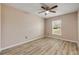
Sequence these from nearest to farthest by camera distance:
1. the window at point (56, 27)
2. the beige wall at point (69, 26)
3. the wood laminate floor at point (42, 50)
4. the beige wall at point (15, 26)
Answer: the wood laminate floor at point (42, 50), the beige wall at point (15, 26), the beige wall at point (69, 26), the window at point (56, 27)

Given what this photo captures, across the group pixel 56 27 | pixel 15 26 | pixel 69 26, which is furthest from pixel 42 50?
pixel 56 27

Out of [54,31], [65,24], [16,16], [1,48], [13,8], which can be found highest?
[13,8]

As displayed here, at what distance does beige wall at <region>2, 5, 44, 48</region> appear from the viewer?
3.30 m

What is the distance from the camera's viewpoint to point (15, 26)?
12.8ft

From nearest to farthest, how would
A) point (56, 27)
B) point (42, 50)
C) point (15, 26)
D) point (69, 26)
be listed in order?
point (42, 50)
point (15, 26)
point (69, 26)
point (56, 27)

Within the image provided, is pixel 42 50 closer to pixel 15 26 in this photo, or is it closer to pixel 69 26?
pixel 15 26

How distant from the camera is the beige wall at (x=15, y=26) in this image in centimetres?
330

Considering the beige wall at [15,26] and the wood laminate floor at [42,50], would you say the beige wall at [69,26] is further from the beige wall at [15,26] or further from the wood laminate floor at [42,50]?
the beige wall at [15,26]

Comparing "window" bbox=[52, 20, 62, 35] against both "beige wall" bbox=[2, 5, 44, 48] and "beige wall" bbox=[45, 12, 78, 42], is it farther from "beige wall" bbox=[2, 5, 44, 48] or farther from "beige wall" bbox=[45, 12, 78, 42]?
"beige wall" bbox=[2, 5, 44, 48]

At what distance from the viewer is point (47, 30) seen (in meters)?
7.30

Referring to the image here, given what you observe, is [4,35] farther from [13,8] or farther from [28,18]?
[28,18]

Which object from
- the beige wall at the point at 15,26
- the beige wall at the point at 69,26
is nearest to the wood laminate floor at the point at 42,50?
the beige wall at the point at 15,26

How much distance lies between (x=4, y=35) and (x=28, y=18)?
215 centimetres
